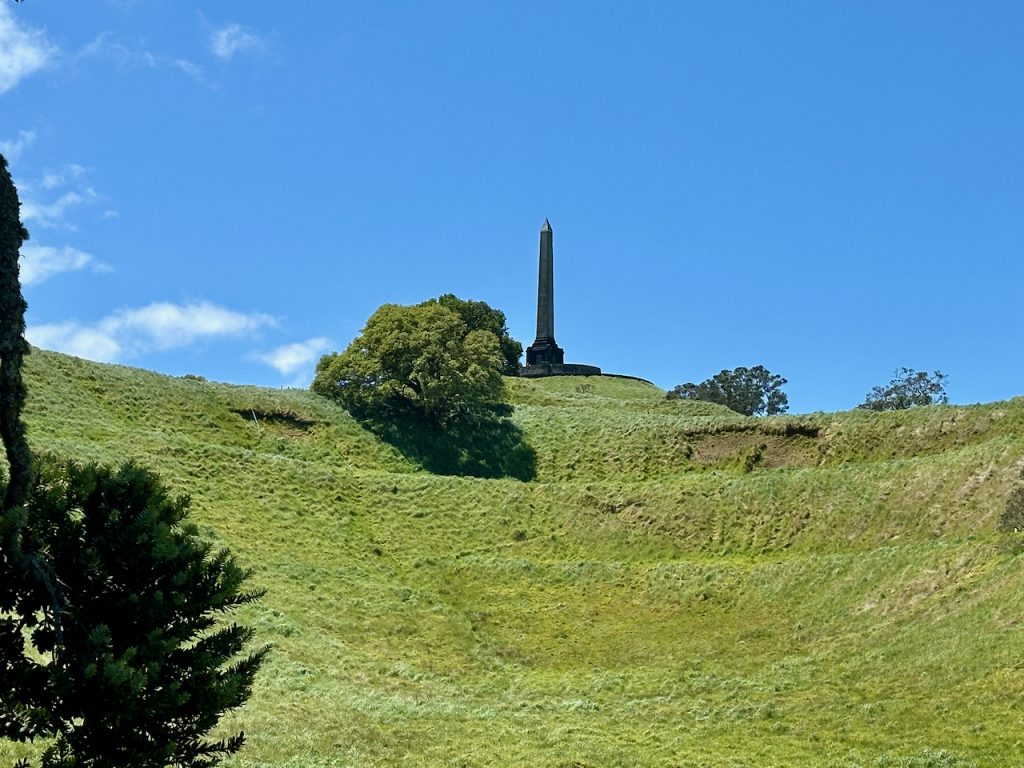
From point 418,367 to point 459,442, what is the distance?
5.89m

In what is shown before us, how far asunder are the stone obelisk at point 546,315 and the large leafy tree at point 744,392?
14482mm

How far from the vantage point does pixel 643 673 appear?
34.7 meters

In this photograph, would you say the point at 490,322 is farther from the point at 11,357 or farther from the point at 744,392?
the point at 11,357

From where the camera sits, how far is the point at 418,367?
6862 centimetres

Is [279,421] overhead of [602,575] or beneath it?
overhead

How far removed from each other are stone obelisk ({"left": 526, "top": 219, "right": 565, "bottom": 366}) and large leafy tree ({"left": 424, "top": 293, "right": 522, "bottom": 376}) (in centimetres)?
209

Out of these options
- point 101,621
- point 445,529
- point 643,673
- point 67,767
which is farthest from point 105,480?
point 445,529

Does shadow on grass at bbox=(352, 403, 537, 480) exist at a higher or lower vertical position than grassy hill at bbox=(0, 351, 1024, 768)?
higher

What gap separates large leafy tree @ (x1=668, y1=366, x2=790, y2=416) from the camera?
358 feet

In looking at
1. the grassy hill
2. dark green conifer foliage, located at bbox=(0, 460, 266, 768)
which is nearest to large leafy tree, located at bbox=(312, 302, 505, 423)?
the grassy hill

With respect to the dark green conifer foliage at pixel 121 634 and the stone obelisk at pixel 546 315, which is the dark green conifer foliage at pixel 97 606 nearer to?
the dark green conifer foliage at pixel 121 634

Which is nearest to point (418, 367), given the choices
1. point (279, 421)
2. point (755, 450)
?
point (279, 421)

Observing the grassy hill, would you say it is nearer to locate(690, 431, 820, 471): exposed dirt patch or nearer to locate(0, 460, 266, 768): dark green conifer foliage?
locate(690, 431, 820, 471): exposed dirt patch

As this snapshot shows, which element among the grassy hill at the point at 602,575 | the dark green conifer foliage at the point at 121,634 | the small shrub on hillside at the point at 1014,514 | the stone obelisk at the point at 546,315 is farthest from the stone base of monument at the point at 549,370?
the dark green conifer foliage at the point at 121,634
